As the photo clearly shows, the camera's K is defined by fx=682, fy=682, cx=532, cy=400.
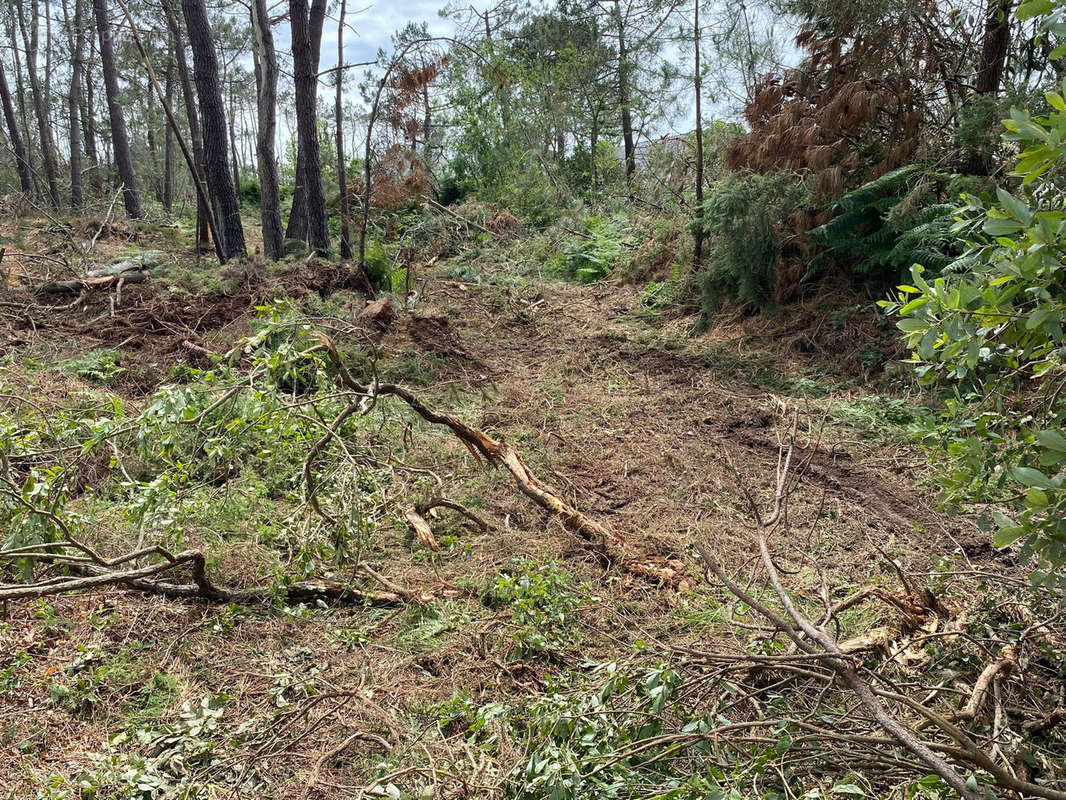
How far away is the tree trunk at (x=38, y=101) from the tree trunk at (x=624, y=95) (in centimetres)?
1364

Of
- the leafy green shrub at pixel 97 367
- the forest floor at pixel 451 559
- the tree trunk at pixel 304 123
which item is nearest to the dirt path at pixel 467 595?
the forest floor at pixel 451 559

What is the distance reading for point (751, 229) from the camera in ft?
25.8

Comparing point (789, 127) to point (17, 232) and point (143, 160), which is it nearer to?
point (17, 232)

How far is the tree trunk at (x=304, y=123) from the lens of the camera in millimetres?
11578

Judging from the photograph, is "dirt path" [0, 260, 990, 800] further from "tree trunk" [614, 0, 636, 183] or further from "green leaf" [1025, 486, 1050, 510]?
"tree trunk" [614, 0, 636, 183]

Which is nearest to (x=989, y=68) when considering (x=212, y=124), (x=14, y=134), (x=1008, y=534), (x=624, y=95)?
(x=1008, y=534)

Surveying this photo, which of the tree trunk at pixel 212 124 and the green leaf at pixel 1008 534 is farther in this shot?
the tree trunk at pixel 212 124

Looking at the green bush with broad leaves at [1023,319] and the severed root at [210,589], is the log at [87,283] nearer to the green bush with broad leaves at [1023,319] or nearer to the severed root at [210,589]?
the severed root at [210,589]

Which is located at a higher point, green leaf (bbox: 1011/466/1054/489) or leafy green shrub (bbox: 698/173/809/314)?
A: leafy green shrub (bbox: 698/173/809/314)

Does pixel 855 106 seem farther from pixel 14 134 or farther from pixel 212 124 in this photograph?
pixel 14 134

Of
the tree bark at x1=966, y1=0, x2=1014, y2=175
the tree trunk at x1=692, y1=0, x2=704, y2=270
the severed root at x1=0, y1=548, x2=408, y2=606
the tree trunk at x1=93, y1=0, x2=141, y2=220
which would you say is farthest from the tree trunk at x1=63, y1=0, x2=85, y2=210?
the tree bark at x1=966, y1=0, x2=1014, y2=175

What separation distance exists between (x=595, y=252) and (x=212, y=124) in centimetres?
665

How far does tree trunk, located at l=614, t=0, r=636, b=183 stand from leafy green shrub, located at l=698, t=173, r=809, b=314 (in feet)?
25.9

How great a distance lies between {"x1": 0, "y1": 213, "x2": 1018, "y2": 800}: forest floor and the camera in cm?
239
